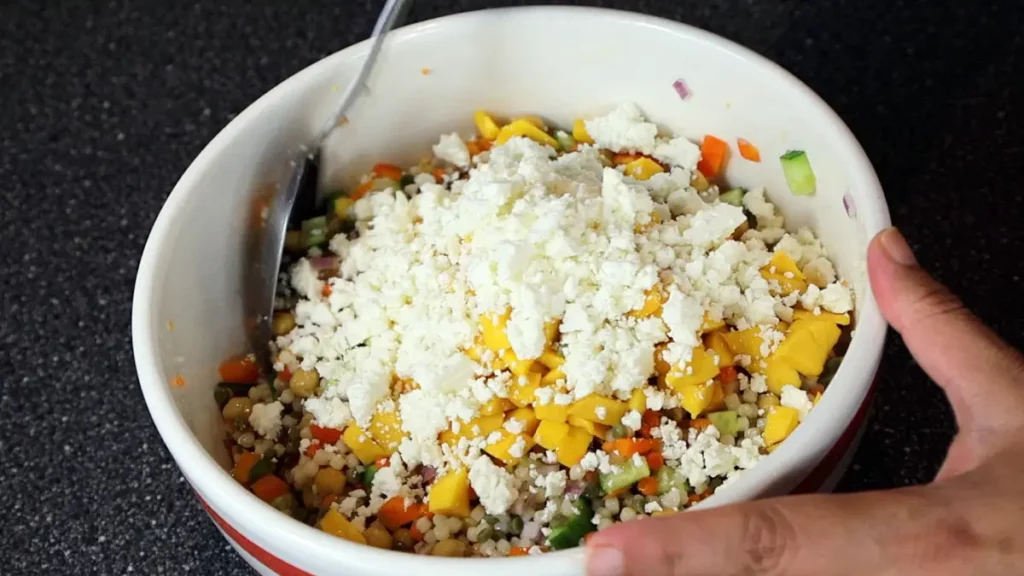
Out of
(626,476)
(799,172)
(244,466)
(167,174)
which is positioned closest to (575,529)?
(626,476)

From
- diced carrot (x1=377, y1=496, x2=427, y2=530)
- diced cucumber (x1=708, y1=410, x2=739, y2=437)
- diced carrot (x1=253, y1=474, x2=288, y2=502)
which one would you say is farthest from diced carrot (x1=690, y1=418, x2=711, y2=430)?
diced carrot (x1=253, y1=474, x2=288, y2=502)

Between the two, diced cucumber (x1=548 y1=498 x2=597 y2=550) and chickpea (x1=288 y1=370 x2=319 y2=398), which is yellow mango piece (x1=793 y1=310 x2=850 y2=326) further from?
chickpea (x1=288 y1=370 x2=319 y2=398)

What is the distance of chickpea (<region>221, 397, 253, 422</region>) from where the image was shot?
851 mm

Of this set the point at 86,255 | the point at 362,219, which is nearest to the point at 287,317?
the point at 362,219

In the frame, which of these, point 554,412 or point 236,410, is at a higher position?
point 554,412

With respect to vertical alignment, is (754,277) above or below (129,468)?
above

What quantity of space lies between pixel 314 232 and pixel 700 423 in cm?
41

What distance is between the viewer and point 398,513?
77cm

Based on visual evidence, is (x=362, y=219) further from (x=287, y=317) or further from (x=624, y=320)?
(x=624, y=320)

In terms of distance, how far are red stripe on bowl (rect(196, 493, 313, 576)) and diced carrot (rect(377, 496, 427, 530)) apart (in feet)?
0.37

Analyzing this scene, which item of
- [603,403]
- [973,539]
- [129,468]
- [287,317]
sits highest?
[973,539]

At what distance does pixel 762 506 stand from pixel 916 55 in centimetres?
83

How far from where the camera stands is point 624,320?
2.54 ft

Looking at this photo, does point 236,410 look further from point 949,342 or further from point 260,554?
point 949,342
